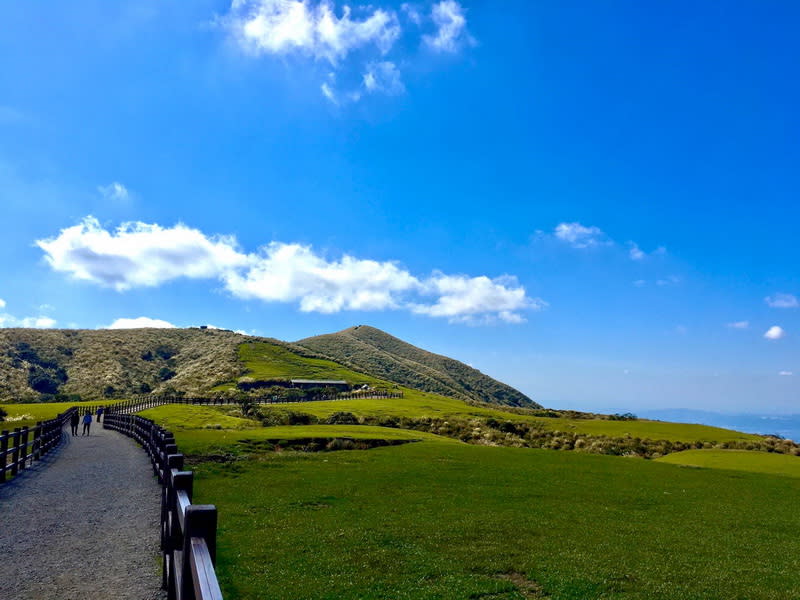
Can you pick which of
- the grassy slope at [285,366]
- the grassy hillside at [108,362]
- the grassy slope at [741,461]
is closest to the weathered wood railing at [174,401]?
the grassy hillside at [108,362]

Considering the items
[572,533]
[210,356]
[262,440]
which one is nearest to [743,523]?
[572,533]

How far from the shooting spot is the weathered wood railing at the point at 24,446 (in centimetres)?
2077

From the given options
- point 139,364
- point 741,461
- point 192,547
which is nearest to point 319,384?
point 139,364

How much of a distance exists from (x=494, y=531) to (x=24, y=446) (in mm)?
21950

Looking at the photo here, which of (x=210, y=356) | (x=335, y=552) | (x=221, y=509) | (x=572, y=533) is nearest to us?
(x=335, y=552)

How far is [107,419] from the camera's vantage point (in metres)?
54.7

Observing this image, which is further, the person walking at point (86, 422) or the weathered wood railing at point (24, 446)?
the person walking at point (86, 422)

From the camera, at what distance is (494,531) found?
1412cm

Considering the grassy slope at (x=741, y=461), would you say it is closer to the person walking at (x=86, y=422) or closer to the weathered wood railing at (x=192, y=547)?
the weathered wood railing at (x=192, y=547)

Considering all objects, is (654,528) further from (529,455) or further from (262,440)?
(262,440)

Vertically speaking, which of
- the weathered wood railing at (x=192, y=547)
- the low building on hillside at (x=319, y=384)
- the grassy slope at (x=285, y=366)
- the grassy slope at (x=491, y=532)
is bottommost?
the grassy slope at (x=491, y=532)

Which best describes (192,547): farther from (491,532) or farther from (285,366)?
(285,366)

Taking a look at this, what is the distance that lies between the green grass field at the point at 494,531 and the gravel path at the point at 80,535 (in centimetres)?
173

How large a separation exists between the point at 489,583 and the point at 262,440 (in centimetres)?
2692
